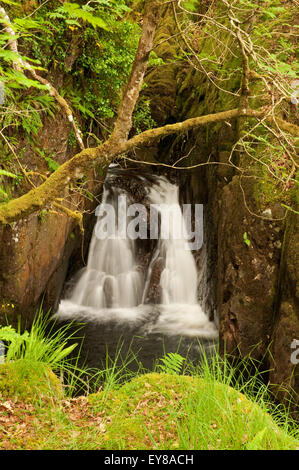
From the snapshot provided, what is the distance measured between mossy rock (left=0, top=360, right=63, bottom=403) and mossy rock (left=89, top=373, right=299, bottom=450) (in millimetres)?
337

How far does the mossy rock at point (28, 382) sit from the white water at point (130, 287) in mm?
5583

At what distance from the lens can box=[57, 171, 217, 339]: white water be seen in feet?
28.0

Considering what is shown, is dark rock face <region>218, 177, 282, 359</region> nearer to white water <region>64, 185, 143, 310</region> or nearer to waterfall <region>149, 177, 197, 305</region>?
waterfall <region>149, 177, 197, 305</region>

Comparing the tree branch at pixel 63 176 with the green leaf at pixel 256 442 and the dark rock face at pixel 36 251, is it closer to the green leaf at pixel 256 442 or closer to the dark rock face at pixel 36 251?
the green leaf at pixel 256 442

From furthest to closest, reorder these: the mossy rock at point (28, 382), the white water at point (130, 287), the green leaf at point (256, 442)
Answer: the white water at point (130, 287) < the mossy rock at point (28, 382) < the green leaf at point (256, 442)

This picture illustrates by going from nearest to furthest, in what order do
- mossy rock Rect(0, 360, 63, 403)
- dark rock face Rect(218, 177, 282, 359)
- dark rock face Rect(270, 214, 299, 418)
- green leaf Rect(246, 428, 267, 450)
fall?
green leaf Rect(246, 428, 267, 450), mossy rock Rect(0, 360, 63, 403), dark rock face Rect(270, 214, 299, 418), dark rock face Rect(218, 177, 282, 359)

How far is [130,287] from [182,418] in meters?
7.06

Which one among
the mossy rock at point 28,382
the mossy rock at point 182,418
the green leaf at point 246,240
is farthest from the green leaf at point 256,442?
the green leaf at point 246,240

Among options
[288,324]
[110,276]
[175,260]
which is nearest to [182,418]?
[288,324]

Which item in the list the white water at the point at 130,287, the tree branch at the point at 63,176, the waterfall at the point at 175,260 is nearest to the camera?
the tree branch at the point at 63,176

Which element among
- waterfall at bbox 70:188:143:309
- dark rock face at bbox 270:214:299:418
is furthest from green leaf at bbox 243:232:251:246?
waterfall at bbox 70:188:143:309

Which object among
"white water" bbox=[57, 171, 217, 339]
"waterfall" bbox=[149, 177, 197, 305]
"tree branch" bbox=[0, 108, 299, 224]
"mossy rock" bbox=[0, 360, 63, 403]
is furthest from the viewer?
"waterfall" bbox=[149, 177, 197, 305]

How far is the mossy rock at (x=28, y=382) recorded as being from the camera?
2.51 m

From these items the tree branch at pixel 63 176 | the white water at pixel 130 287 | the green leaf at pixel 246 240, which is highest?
the tree branch at pixel 63 176
